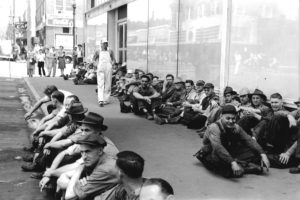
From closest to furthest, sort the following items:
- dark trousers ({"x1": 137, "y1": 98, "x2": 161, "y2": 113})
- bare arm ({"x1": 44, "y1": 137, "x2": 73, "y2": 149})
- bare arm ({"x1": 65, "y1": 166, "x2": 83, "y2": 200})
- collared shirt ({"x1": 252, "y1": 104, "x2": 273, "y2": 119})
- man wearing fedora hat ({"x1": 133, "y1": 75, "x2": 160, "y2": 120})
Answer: bare arm ({"x1": 65, "y1": 166, "x2": 83, "y2": 200})
bare arm ({"x1": 44, "y1": 137, "x2": 73, "y2": 149})
collared shirt ({"x1": 252, "y1": 104, "x2": 273, "y2": 119})
man wearing fedora hat ({"x1": 133, "y1": 75, "x2": 160, "y2": 120})
dark trousers ({"x1": 137, "y1": 98, "x2": 161, "y2": 113})

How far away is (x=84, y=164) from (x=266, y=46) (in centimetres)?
505

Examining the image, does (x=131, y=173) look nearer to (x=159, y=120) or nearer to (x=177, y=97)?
(x=159, y=120)

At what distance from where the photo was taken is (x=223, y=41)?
9508 mm

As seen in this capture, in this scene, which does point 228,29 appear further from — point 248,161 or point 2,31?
point 2,31

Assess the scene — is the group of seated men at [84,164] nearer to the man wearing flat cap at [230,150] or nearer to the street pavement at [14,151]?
the street pavement at [14,151]

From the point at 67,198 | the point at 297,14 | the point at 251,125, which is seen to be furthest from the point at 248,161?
the point at 297,14

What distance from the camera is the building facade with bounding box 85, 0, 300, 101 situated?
25.5ft

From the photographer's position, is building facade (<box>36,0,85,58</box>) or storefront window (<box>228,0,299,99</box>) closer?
storefront window (<box>228,0,299,99</box>)

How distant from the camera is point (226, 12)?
9.40 meters

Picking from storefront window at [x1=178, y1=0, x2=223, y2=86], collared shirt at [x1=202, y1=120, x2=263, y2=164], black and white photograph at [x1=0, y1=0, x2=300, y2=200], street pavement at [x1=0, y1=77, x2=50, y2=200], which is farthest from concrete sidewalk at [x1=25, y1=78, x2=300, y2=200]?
storefront window at [x1=178, y1=0, x2=223, y2=86]

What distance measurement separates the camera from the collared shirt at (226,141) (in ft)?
17.5

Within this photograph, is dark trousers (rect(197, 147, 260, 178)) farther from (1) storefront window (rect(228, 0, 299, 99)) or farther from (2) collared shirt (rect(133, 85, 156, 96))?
(2) collared shirt (rect(133, 85, 156, 96))

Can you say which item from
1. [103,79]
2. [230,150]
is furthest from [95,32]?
[230,150]

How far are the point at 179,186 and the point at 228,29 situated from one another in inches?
204
